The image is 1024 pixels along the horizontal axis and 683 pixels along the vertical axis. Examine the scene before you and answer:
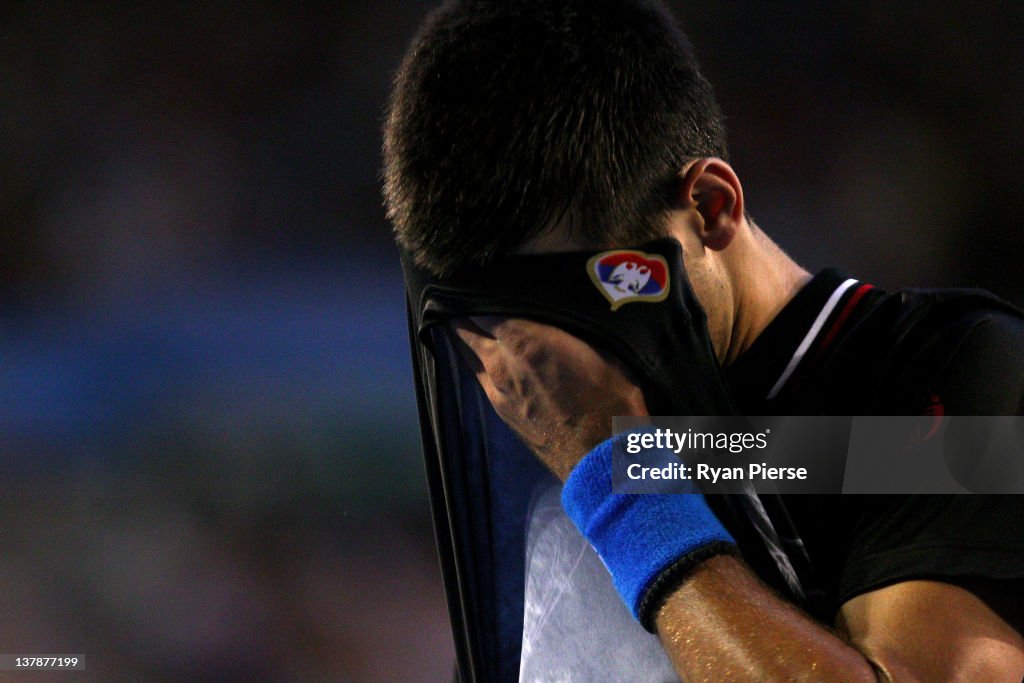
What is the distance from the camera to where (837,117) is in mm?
2582

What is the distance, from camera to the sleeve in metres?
0.73

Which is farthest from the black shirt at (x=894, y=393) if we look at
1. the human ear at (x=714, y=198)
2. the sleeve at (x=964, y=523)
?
the human ear at (x=714, y=198)

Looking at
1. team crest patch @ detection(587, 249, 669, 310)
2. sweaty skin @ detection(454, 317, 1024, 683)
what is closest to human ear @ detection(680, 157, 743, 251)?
team crest patch @ detection(587, 249, 669, 310)

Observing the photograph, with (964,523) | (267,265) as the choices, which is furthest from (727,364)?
(267,265)

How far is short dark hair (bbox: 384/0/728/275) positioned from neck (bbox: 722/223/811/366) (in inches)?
4.8

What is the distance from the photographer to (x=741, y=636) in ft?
2.29

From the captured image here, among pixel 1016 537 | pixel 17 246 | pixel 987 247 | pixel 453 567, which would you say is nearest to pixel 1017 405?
pixel 1016 537

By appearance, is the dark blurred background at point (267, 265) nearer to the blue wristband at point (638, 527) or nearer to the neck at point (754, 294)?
the neck at point (754, 294)

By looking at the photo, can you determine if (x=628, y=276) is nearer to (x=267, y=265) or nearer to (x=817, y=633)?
(x=817, y=633)

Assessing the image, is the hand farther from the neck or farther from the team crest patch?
the neck

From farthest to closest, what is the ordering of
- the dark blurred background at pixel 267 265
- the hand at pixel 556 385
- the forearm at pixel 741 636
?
the dark blurred background at pixel 267 265 → the hand at pixel 556 385 → the forearm at pixel 741 636

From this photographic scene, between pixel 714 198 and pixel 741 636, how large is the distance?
1.41 feet

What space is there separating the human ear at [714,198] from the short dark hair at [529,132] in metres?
0.02

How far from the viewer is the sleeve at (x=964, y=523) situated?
0.73 metres
